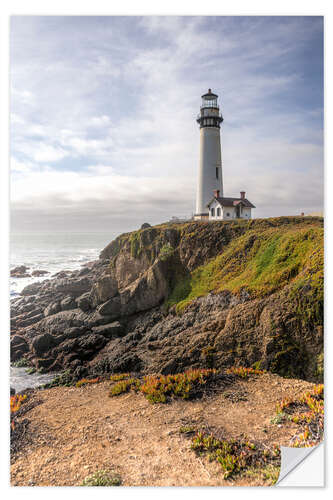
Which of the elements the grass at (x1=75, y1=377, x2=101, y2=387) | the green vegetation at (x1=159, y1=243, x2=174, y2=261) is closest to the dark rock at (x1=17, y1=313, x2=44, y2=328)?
the grass at (x1=75, y1=377, x2=101, y2=387)

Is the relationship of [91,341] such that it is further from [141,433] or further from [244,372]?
[244,372]

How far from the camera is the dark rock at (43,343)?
7.55m

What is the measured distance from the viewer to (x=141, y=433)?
14.6 feet

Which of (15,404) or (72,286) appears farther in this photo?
(72,286)

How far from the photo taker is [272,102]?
5520 mm

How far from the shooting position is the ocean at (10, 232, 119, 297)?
19.1ft

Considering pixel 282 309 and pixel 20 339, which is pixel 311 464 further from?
pixel 20 339

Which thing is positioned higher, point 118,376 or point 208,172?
point 208,172

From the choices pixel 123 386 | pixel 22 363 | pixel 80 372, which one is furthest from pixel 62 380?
pixel 123 386

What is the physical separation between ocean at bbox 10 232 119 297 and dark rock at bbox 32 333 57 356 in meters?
1.56

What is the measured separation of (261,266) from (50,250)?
222 inches

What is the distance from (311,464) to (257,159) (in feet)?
18.0
